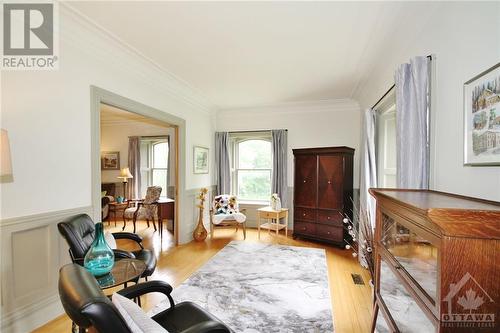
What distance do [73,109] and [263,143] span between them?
152 inches

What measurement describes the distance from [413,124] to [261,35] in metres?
1.65

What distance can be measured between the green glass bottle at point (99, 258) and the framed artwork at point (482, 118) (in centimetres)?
240

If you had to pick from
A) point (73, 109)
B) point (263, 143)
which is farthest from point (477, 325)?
point (263, 143)

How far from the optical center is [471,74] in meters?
1.31

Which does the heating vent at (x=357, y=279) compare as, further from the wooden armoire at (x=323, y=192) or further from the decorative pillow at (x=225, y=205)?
the decorative pillow at (x=225, y=205)

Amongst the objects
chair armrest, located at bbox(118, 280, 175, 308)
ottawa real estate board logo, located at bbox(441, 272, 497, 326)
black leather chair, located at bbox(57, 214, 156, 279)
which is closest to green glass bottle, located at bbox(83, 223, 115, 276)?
black leather chair, located at bbox(57, 214, 156, 279)

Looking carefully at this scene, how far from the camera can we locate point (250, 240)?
14.9ft

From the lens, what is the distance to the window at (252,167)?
5.58m

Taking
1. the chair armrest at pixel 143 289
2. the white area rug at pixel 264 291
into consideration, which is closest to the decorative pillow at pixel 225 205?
the white area rug at pixel 264 291

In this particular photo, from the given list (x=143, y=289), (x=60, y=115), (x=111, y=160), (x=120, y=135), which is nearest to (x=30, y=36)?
(x=60, y=115)

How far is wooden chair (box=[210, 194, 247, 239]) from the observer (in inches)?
176

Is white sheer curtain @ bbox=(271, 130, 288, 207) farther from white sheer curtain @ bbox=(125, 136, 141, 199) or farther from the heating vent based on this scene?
white sheer curtain @ bbox=(125, 136, 141, 199)

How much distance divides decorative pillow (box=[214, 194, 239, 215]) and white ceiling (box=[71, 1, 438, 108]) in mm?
2216

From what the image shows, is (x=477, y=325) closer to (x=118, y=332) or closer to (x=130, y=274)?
(x=118, y=332)
